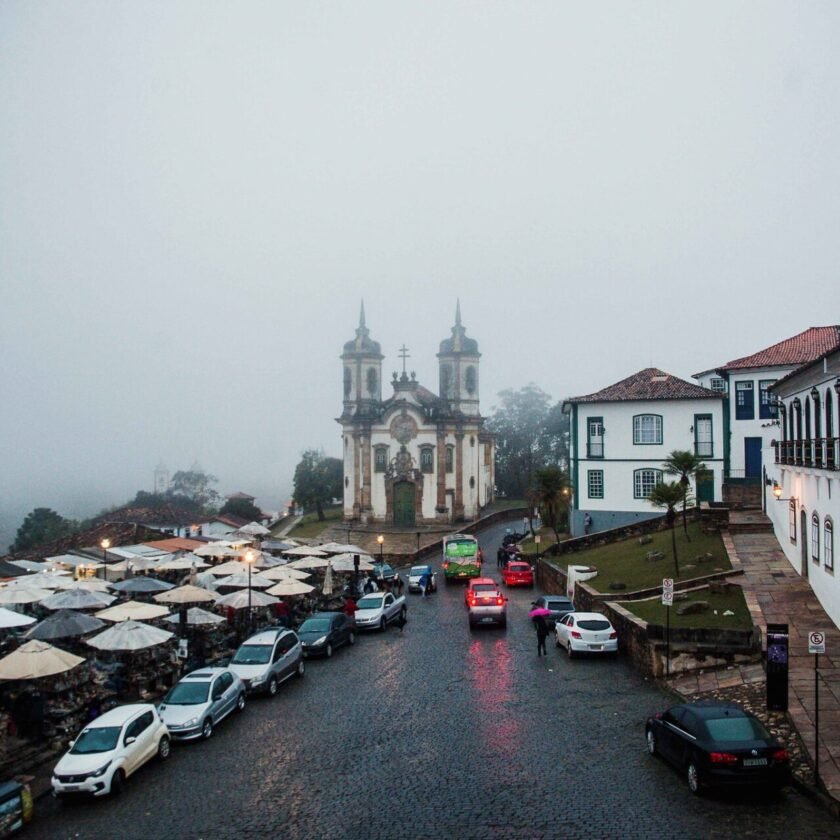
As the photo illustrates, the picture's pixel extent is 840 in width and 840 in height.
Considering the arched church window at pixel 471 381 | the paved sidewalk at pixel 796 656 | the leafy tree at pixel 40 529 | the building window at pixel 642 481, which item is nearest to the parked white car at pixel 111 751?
the paved sidewalk at pixel 796 656

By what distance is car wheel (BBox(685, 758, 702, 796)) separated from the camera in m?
12.4

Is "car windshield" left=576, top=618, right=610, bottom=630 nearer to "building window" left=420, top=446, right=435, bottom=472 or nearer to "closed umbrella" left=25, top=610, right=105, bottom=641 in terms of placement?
"closed umbrella" left=25, top=610, right=105, bottom=641

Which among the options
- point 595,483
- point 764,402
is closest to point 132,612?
point 595,483

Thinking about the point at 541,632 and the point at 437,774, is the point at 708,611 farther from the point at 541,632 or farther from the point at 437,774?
the point at 437,774

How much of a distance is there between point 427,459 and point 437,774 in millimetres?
55386

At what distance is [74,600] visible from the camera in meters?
25.3

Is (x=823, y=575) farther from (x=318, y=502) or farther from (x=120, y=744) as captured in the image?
(x=318, y=502)

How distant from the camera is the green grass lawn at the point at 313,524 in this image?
221ft

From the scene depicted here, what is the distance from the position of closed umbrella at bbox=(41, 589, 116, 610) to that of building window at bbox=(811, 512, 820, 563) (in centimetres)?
2117

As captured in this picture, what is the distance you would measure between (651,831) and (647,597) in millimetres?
14809

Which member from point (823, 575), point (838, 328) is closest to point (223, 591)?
point (823, 575)

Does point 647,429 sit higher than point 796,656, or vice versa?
point 647,429

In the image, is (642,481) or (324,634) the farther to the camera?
(642,481)

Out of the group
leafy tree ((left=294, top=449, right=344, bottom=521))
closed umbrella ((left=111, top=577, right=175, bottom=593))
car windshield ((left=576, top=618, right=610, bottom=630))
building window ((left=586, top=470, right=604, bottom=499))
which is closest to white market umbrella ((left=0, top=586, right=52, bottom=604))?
closed umbrella ((left=111, top=577, right=175, bottom=593))
